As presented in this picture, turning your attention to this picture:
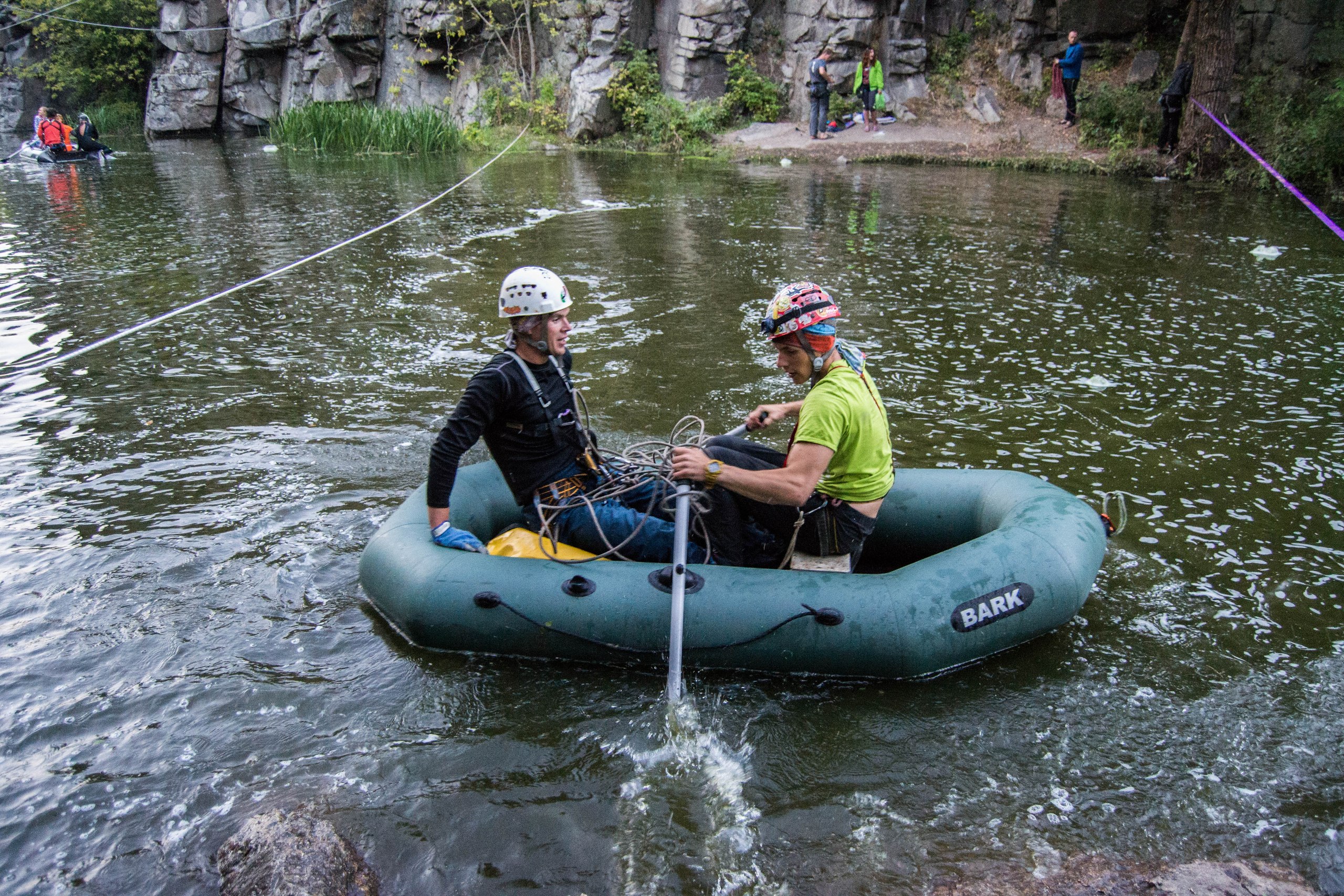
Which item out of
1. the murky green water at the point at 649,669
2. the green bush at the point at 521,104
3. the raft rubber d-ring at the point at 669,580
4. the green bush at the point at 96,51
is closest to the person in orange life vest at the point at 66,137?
the green bush at the point at 521,104

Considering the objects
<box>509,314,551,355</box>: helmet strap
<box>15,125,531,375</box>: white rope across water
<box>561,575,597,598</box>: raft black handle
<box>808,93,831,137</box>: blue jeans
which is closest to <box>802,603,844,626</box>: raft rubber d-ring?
<box>561,575,597,598</box>: raft black handle

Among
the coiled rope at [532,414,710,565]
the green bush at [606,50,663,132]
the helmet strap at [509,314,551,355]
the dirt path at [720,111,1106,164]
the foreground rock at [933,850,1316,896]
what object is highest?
the green bush at [606,50,663,132]

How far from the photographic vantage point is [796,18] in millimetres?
23594

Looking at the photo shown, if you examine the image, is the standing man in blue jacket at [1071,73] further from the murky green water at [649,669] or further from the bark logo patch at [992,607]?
the bark logo patch at [992,607]

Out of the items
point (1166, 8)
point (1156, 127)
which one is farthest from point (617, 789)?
point (1166, 8)

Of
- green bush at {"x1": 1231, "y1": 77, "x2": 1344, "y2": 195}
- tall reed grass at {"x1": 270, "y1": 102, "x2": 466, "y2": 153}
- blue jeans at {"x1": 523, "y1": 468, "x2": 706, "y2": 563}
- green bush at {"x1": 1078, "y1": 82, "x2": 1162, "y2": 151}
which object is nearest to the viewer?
blue jeans at {"x1": 523, "y1": 468, "x2": 706, "y2": 563}

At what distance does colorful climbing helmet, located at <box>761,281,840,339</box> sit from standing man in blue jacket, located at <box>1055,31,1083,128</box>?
726 inches

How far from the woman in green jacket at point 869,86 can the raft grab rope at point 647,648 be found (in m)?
19.7

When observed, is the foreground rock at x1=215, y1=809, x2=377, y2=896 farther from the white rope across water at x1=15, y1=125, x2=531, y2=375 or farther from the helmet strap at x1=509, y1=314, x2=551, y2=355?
the white rope across water at x1=15, y1=125, x2=531, y2=375

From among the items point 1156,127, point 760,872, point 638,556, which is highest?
point 1156,127

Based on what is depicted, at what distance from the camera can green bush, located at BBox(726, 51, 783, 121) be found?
23438 mm

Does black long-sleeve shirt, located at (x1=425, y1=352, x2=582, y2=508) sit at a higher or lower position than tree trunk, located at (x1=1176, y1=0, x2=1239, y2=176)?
lower

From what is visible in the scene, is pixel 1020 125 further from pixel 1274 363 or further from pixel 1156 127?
pixel 1274 363

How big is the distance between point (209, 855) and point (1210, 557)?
4717 millimetres
